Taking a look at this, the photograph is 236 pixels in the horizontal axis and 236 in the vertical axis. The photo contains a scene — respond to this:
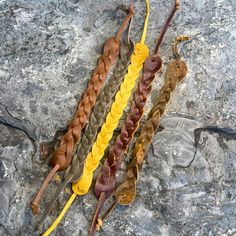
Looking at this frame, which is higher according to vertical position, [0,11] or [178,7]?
[178,7]

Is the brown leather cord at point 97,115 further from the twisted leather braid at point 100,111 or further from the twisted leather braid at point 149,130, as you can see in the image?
the twisted leather braid at point 149,130

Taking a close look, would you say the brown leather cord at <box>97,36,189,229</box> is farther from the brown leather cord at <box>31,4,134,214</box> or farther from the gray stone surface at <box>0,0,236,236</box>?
the brown leather cord at <box>31,4,134,214</box>

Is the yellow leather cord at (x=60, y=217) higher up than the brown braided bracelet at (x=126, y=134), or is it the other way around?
the brown braided bracelet at (x=126, y=134)

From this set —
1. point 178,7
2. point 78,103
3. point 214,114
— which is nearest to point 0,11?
point 78,103

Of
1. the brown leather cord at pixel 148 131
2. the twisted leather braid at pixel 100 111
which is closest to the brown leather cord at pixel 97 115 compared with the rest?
the twisted leather braid at pixel 100 111

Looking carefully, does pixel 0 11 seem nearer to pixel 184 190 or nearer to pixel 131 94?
pixel 131 94
